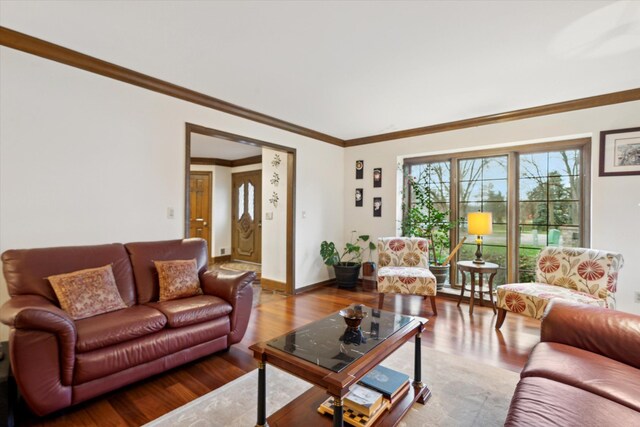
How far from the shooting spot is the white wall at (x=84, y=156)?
229 cm

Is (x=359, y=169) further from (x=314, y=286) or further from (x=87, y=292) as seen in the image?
(x=87, y=292)

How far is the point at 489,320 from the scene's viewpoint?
3418mm

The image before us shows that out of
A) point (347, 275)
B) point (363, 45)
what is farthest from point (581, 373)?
point (347, 275)

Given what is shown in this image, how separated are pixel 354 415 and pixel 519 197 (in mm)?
3619

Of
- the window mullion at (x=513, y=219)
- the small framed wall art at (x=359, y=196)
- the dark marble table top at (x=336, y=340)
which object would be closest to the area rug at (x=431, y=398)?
the dark marble table top at (x=336, y=340)

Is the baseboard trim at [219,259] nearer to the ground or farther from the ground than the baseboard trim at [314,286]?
farther from the ground

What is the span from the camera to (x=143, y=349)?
6.75ft

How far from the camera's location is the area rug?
5.78 feet

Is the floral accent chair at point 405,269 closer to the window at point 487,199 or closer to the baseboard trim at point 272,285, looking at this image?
the window at point 487,199

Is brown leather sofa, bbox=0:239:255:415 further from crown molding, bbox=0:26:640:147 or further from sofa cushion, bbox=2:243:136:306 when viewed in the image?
crown molding, bbox=0:26:640:147

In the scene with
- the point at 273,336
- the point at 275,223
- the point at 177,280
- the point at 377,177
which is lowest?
the point at 273,336

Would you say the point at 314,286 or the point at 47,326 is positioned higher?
the point at 47,326

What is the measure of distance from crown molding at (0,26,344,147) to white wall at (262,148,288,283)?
905 millimetres

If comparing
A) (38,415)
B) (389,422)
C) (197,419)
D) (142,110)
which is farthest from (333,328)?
(142,110)
